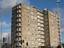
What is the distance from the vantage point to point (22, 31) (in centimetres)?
2862

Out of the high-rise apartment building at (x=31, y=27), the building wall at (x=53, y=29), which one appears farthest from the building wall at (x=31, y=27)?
the building wall at (x=53, y=29)

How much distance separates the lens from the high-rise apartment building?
94.2ft

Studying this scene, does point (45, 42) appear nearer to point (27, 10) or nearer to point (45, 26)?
point (45, 26)

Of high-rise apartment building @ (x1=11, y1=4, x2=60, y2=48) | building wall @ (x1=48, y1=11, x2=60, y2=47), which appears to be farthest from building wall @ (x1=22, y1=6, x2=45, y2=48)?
building wall @ (x1=48, y1=11, x2=60, y2=47)

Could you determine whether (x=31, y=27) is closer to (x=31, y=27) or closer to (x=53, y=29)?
(x=31, y=27)

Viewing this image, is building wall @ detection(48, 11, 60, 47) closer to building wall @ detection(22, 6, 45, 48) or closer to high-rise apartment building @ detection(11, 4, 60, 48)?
high-rise apartment building @ detection(11, 4, 60, 48)

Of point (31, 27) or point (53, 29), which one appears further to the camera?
point (53, 29)

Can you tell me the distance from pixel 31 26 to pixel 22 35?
7.44 ft

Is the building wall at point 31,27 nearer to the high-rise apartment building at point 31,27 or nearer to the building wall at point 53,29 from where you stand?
the high-rise apartment building at point 31,27

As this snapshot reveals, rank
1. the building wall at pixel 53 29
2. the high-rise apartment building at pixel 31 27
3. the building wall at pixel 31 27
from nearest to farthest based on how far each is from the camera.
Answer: the high-rise apartment building at pixel 31 27
the building wall at pixel 31 27
the building wall at pixel 53 29

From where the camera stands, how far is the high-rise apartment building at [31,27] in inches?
1130

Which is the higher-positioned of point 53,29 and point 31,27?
point 31,27

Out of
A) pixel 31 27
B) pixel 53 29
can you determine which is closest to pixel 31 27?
pixel 31 27

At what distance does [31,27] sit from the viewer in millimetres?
30000
